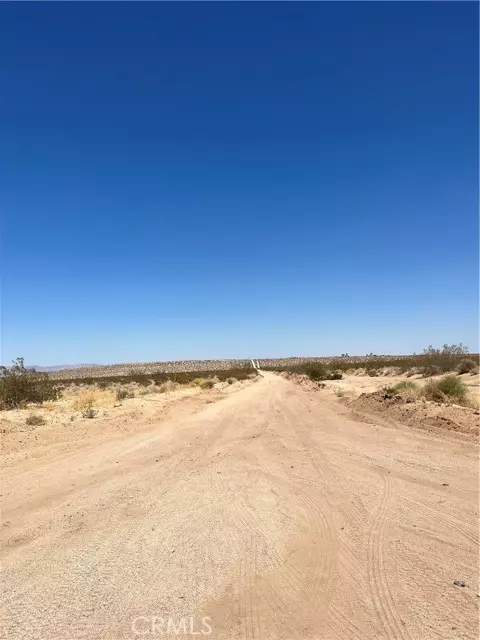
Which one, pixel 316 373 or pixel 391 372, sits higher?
pixel 316 373

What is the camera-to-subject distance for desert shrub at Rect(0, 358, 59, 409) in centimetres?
2200

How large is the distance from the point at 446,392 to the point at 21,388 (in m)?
18.9

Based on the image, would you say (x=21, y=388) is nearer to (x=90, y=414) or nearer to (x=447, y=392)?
(x=90, y=414)

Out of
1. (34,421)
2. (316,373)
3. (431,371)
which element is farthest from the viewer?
(316,373)

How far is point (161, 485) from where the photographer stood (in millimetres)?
8883

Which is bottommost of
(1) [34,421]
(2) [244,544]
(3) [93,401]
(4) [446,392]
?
(2) [244,544]

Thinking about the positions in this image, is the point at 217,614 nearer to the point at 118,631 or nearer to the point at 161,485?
the point at 118,631

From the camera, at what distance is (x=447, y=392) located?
18609 mm

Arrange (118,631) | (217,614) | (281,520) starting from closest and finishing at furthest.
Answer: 1. (118,631)
2. (217,614)
3. (281,520)

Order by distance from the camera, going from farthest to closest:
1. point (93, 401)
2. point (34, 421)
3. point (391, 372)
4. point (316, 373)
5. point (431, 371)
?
point (391, 372), point (316, 373), point (431, 371), point (93, 401), point (34, 421)

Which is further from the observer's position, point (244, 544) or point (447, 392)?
point (447, 392)

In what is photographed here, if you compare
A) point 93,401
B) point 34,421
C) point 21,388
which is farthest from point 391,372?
point 34,421

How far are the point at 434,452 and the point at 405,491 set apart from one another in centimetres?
316

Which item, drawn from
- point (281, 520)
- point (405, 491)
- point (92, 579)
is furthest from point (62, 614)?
point (405, 491)
